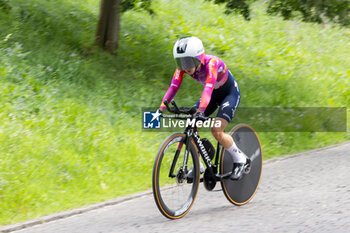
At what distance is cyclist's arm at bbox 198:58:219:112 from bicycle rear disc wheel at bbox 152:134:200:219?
0.46 meters

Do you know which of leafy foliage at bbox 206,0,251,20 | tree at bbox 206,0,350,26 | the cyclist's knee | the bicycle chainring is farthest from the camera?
leafy foliage at bbox 206,0,251,20

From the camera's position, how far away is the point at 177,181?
225 inches

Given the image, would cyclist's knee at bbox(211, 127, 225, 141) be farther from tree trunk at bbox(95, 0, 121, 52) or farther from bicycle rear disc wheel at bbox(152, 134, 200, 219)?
tree trunk at bbox(95, 0, 121, 52)

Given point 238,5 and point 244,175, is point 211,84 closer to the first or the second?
point 244,175

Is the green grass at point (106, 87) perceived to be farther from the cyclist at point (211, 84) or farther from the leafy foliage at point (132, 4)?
the cyclist at point (211, 84)

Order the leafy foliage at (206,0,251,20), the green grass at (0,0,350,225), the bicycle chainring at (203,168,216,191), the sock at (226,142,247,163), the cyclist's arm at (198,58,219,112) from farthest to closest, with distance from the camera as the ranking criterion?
the leafy foliage at (206,0,251,20)
the green grass at (0,0,350,225)
the sock at (226,142,247,163)
the bicycle chainring at (203,168,216,191)
the cyclist's arm at (198,58,219,112)

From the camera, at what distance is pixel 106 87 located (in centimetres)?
1085

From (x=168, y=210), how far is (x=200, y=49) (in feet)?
6.21

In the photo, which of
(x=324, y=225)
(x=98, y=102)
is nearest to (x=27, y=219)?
(x=324, y=225)

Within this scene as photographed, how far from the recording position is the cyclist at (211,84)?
18.2ft

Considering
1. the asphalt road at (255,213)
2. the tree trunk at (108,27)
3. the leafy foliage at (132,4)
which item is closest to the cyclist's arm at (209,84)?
the asphalt road at (255,213)

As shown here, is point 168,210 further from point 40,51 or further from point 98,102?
point 40,51

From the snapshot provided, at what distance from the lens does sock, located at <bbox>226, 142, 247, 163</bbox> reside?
6213 mm

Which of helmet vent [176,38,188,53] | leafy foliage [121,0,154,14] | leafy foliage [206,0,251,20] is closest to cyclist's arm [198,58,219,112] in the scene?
helmet vent [176,38,188,53]
